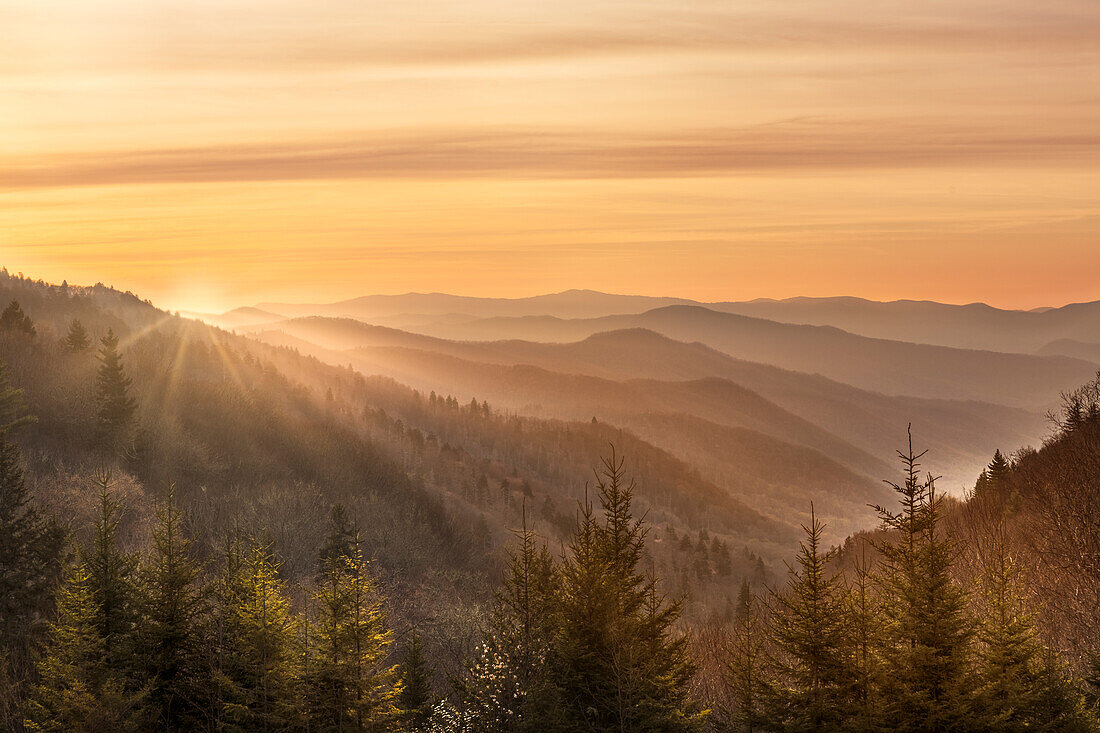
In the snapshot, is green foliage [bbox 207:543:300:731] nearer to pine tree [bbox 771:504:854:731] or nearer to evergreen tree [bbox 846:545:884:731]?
pine tree [bbox 771:504:854:731]

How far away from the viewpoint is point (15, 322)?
107188 mm

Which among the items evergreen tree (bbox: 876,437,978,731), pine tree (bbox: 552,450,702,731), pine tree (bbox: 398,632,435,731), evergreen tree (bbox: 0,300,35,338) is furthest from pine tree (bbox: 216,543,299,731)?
evergreen tree (bbox: 0,300,35,338)

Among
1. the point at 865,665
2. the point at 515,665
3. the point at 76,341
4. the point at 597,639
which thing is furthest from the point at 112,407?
the point at 865,665

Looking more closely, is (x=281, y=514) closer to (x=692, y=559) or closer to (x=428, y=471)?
(x=428, y=471)

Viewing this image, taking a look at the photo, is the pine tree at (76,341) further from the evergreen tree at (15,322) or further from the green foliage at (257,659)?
the green foliage at (257,659)

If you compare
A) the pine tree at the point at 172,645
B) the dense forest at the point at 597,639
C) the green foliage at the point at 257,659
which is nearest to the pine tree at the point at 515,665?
the dense forest at the point at 597,639

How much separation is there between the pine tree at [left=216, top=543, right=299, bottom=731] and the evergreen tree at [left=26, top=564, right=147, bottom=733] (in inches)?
94.5

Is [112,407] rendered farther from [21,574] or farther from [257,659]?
[257,659]

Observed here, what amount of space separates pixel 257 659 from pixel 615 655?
9.54m

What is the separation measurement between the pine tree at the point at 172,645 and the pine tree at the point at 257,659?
986mm

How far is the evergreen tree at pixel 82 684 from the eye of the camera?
76.5 feet

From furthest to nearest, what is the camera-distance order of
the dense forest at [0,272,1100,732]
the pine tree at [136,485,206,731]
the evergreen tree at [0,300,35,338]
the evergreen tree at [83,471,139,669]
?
1. the evergreen tree at [0,300,35,338]
2. the evergreen tree at [83,471,139,669]
3. the pine tree at [136,485,206,731]
4. the dense forest at [0,272,1100,732]

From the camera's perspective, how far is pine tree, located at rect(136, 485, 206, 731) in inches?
1013

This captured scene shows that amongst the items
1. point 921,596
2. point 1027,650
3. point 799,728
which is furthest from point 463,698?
point 1027,650
